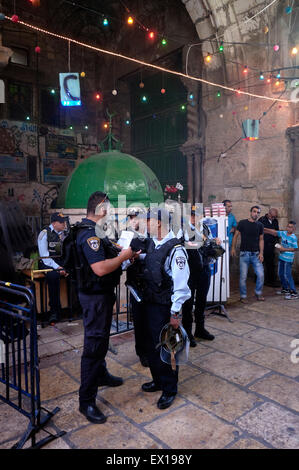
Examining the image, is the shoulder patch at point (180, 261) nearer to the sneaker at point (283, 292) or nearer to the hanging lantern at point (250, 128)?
the sneaker at point (283, 292)

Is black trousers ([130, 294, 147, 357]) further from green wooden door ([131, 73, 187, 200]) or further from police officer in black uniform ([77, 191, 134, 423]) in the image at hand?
green wooden door ([131, 73, 187, 200])

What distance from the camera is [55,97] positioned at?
14398mm

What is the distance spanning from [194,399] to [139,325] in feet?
3.38

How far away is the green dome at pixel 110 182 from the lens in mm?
7586

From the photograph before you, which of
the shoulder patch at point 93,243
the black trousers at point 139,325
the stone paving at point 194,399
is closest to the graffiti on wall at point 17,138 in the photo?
the stone paving at point 194,399

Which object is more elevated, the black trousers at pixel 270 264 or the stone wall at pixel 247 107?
the stone wall at pixel 247 107

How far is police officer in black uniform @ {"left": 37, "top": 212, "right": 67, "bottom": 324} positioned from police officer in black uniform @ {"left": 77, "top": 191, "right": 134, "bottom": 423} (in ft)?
10.0

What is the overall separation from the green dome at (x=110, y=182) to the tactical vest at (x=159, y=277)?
421cm

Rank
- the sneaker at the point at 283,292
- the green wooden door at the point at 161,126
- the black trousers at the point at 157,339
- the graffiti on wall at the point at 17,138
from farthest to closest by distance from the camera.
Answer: the graffiti on wall at the point at 17,138 < the green wooden door at the point at 161,126 < the sneaker at the point at 283,292 < the black trousers at the point at 157,339

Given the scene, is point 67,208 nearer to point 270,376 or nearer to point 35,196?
point 270,376

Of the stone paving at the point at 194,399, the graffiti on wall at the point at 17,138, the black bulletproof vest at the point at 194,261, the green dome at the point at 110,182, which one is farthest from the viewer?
the graffiti on wall at the point at 17,138

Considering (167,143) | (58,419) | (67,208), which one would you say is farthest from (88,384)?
(167,143)

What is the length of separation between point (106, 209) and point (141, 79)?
11.6 m

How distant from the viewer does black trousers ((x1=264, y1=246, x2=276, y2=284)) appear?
897 cm
